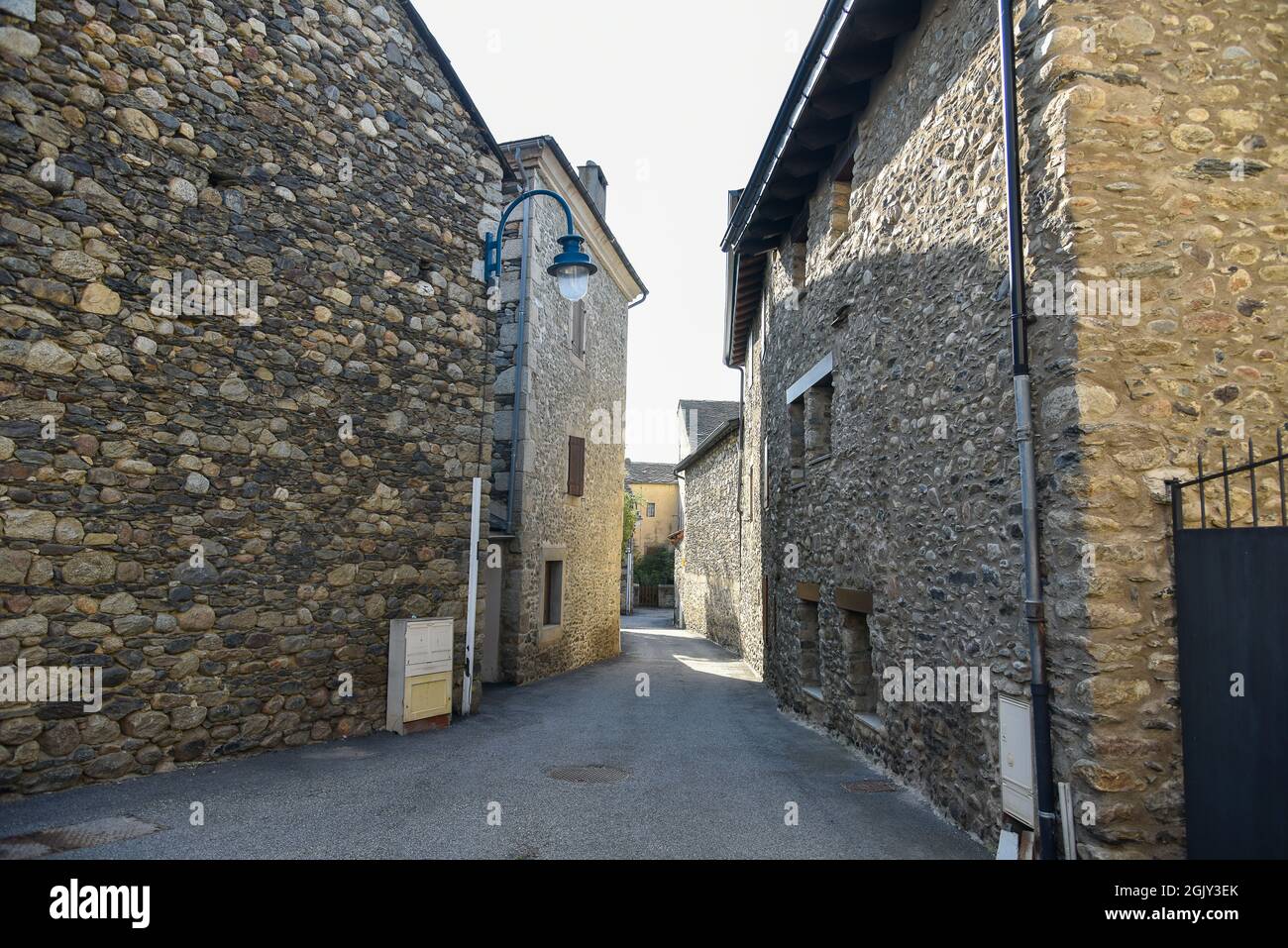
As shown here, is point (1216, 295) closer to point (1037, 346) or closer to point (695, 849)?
point (1037, 346)

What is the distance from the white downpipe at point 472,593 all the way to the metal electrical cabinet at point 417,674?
0.54 metres

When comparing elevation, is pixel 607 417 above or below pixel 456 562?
above

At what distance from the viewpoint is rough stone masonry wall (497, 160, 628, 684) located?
455 inches

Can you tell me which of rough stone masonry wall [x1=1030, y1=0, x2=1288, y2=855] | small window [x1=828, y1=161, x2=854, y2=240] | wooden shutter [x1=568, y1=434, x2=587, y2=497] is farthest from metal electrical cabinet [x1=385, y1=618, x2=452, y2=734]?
wooden shutter [x1=568, y1=434, x2=587, y2=497]

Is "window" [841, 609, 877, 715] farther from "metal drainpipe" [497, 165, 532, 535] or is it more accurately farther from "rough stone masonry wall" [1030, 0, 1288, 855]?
"metal drainpipe" [497, 165, 532, 535]

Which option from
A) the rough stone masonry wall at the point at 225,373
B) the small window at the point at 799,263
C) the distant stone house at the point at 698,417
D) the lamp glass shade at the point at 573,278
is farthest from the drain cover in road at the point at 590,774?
the distant stone house at the point at 698,417

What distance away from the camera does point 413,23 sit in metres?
7.63

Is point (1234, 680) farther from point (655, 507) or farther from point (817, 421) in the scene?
point (655, 507)

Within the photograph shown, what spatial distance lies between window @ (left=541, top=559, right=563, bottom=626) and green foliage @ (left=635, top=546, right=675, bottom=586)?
2506 centimetres

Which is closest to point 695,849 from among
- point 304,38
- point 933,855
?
point 933,855

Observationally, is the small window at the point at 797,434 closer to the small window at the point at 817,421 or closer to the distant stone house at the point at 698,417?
the small window at the point at 817,421

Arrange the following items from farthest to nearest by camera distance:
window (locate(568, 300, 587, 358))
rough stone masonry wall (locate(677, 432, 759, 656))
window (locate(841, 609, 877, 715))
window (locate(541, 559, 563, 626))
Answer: rough stone masonry wall (locate(677, 432, 759, 656)) < window (locate(568, 300, 587, 358)) < window (locate(541, 559, 563, 626)) < window (locate(841, 609, 877, 715))

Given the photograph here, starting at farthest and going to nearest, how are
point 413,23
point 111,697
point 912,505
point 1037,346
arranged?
point 413,23, point 912,505, point 111,697, point 1037,346
